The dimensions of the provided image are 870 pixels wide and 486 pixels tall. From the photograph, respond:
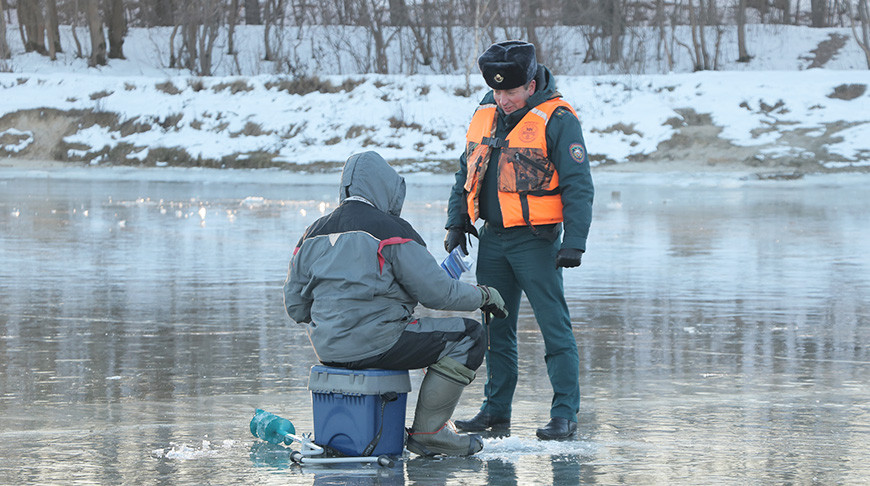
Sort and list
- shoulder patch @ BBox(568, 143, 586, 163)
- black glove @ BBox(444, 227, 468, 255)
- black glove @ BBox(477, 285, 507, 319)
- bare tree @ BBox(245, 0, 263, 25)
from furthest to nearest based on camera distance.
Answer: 1. bare tree @ BBox(245, 0, 263, 25)
2. black glove @ BBox(444, 227, 468, 255)
3. shoulder patch @ BBox(568, 143, 586, 163)
4. black glove @ BBox(477, 285, 507, 319)

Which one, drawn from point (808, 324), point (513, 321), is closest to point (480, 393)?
point (513, 321)

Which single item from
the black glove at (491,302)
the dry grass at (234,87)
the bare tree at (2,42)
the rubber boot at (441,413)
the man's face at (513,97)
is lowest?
the rubber boot at (441,413)

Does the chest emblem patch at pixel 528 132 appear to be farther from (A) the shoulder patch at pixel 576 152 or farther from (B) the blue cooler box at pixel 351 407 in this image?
(B) the blue cooler box at pixel 351 407

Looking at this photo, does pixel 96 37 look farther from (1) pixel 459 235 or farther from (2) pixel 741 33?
(1) pixel 459 235

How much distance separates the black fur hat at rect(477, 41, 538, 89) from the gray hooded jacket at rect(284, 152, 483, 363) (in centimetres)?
98

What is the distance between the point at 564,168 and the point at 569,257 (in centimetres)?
42

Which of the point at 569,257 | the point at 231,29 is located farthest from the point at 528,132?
the point at 231,29

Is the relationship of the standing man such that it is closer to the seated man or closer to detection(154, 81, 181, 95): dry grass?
the seated man

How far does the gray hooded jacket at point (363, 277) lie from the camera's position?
4.96 m

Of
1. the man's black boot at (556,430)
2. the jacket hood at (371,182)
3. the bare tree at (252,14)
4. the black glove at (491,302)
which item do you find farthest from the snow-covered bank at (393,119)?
the jacket hood at (371,182)

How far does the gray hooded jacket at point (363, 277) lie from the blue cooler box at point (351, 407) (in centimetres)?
8

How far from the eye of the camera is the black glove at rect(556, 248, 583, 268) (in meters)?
Answer: 5.64

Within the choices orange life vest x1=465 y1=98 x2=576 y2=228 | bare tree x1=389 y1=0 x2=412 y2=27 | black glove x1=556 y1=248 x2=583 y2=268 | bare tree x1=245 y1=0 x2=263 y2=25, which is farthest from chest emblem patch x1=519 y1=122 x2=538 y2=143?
bare tree x1=245 y1=0 x2=263 y2=25

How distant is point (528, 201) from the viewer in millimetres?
5848
